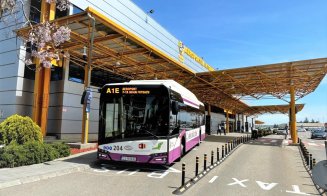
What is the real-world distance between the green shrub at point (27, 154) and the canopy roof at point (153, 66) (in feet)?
21.9

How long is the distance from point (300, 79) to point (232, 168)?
1882cm

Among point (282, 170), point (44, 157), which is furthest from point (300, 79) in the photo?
point (44, 157)

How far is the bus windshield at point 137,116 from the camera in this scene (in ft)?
36.9

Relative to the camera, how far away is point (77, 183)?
29.8 ft

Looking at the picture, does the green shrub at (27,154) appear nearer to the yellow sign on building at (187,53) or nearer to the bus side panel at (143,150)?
the bus side panel at (143,150)

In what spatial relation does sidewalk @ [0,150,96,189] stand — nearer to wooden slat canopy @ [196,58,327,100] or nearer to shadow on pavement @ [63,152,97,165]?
shadow on pavement @ [63,152,97,165]

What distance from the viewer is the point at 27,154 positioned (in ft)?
38.0

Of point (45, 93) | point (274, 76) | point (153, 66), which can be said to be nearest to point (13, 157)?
point (45, 93)

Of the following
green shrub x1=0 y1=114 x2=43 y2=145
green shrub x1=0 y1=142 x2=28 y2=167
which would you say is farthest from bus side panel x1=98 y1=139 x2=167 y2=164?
green shrub x1=0 y1=114 x2=43 y2=145

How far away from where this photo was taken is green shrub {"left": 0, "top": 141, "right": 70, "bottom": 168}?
1083cm

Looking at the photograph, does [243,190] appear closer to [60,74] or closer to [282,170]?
[282,170]

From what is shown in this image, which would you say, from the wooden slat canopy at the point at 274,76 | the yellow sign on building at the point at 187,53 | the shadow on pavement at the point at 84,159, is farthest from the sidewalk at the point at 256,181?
the yellow sign on building at the point at 187,53

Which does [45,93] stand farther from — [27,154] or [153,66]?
[27,154]

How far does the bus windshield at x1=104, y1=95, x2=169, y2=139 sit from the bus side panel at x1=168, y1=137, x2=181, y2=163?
81 cm
